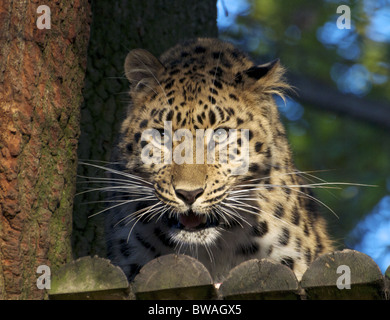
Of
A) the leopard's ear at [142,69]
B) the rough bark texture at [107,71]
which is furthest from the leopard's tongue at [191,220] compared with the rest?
the rough bark texture at [107,71]

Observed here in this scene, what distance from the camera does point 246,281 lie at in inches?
115

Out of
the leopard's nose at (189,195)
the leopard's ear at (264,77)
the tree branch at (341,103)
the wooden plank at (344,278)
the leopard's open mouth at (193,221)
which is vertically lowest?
the wooden plank at (344,278)

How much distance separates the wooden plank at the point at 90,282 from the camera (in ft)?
9.68

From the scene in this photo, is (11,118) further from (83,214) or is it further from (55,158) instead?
(83,214)

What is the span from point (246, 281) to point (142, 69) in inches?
98.3

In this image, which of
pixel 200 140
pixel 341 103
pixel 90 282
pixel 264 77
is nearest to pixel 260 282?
pixel 90 282

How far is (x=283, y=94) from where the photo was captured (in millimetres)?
5207

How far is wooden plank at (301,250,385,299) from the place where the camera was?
9.53 feet

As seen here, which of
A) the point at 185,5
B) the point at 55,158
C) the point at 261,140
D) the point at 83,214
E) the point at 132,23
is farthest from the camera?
the point at 185,5

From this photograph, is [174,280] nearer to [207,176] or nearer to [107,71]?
[207,176]

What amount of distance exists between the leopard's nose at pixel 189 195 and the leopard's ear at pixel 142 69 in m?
1.11

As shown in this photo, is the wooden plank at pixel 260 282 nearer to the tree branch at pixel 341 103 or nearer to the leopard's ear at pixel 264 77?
the leopard's ear at pixel 264 77

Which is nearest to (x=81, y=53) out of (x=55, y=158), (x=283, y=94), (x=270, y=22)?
(x=55, y=158)
